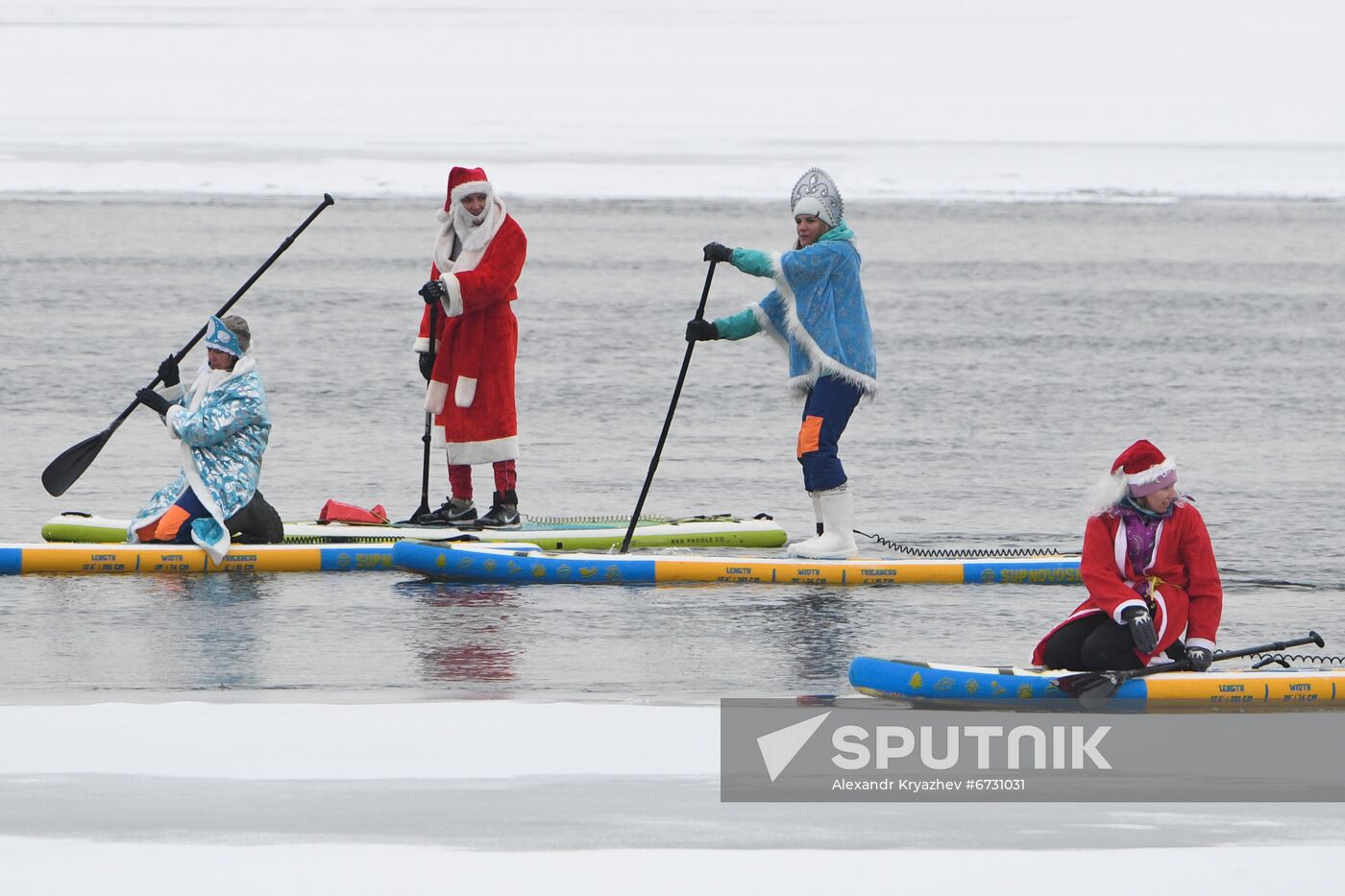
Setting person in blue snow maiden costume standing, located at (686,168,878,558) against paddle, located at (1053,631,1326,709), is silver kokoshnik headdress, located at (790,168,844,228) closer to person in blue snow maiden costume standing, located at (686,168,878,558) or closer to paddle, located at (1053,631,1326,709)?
person in blue snow maiden costume standing, located at (686,168,878,558)

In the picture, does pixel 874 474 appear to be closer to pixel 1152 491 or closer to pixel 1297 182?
pixel 1152 491

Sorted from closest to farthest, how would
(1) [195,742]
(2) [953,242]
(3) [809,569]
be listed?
1. (1) [195,742]
2. (3) [809,569]
3. (2) [953,242]

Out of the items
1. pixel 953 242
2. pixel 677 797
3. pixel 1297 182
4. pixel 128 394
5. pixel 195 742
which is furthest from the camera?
pixel 1297 182

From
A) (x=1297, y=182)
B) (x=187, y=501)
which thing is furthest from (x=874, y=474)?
(x=1297, y=182)

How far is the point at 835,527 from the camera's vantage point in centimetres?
908

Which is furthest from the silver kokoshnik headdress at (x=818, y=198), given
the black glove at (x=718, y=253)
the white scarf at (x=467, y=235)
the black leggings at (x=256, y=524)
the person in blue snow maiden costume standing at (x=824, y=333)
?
the black leggings at (x=256, y=524)

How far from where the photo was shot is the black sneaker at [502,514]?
9633mm

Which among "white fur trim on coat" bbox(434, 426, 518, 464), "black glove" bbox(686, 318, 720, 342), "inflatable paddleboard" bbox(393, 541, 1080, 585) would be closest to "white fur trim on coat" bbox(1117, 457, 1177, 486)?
"inflatable paddleboard" bbox(393, 541, 1080, 585)

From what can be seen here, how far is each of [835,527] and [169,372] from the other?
114 inches

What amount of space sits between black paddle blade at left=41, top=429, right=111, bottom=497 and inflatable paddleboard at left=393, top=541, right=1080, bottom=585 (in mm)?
1525

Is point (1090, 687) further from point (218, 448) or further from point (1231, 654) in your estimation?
point (218, 448)

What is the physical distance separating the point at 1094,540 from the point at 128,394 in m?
8.60

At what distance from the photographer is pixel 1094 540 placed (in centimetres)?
662

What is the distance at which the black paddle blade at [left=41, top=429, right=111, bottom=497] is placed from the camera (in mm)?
9266
